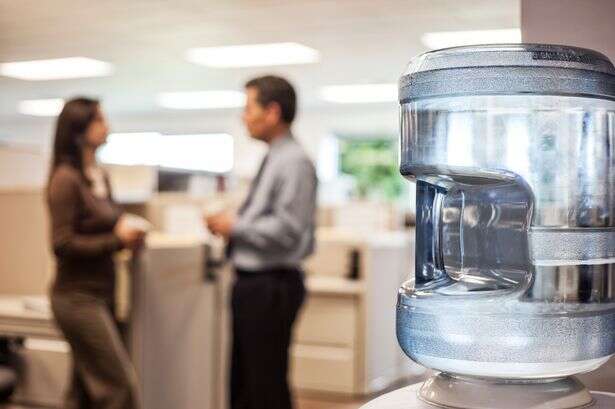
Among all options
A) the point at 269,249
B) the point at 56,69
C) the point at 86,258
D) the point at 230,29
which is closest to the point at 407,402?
the point at 269,249

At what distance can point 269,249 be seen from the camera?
8.54 feet

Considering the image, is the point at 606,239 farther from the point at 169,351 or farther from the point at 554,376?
the point at 169,351


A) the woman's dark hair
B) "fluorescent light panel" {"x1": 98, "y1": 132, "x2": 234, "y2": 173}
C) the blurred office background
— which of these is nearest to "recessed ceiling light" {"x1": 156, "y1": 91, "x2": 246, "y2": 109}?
the blurred office background

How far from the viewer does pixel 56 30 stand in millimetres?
6129

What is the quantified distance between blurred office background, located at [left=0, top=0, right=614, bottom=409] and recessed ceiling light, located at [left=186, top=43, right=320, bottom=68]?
0.08 feet

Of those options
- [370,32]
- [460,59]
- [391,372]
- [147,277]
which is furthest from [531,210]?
[370,32]

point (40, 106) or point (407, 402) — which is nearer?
point (407, 402)

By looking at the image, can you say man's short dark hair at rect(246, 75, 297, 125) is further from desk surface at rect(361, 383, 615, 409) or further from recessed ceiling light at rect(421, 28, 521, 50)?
recessed ceiling light at rect(421, 28, 521, 50)

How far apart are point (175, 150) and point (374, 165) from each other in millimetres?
3062

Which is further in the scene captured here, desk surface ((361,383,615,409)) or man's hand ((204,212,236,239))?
man's hand ((204,212,236,239))

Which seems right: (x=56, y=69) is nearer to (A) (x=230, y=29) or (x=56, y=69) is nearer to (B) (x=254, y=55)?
(B) (x=254, y=55)

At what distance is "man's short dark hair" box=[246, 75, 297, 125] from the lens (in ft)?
8.80

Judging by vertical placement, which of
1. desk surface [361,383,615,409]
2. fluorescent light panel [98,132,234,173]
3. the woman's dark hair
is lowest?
desk surface [361,383,615,409]

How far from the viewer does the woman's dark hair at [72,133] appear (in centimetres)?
271
